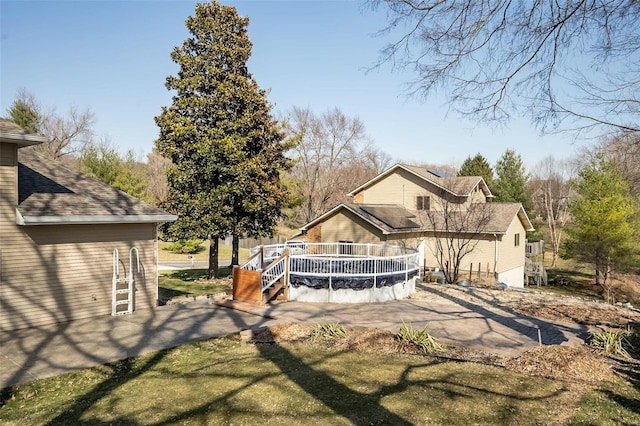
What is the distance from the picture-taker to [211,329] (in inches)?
430

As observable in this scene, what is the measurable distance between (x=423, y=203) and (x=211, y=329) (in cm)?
2266

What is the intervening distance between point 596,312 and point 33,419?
1453cm

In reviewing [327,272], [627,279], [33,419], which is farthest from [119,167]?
[627,279]

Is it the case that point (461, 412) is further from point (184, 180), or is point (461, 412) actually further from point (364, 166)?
point (364, 166)

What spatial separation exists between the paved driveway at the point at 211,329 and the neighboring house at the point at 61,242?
56 cm

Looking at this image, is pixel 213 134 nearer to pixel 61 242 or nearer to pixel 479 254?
pixel 61 242

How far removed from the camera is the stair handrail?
14344 millimetres

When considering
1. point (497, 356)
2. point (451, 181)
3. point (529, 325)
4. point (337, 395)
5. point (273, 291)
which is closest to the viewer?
point (337, 395)

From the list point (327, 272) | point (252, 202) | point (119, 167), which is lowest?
point (327, 272)

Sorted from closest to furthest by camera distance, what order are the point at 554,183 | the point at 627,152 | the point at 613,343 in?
the point at 627,152 < the point at 613,343 < the point at 554,183

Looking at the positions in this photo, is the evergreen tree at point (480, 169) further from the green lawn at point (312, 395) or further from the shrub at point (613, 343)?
the green lawn at point (312, 395)

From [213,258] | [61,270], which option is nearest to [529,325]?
[61,270]

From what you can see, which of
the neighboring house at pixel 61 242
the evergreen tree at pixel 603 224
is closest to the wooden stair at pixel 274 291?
the neighboring house at pixel 61 242

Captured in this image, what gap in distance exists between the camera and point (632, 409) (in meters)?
6.00
